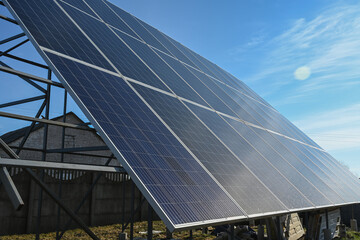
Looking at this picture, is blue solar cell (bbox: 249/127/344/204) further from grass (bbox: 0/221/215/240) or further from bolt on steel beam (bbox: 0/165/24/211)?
bolt on steel beam (bbox: 0/165/24/211)

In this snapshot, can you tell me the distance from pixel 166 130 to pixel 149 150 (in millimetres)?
1190

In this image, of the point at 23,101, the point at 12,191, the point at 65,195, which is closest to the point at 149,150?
the point at 12,191

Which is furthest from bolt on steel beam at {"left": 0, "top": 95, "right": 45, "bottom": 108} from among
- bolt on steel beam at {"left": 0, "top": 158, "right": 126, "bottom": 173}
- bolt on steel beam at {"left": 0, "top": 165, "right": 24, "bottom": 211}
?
bolt on steel beam at {"left": 0, "top": 165, "right": 24, "bottom": 211}

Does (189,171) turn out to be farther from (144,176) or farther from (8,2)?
(8,2)

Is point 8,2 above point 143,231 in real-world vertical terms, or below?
above

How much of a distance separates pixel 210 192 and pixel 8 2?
20.5 feet

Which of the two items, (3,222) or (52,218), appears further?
(52,218)

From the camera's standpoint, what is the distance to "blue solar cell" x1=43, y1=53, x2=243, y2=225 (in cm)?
478

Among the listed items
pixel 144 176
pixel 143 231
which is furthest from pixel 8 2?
pixel 143 231

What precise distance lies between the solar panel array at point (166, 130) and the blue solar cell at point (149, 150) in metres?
0.02

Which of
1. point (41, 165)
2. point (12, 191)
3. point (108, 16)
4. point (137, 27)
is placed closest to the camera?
point (12, 191)

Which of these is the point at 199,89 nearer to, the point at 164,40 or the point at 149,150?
the point at 164,40

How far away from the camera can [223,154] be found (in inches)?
300

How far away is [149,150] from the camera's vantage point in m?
5.66
